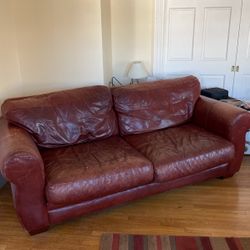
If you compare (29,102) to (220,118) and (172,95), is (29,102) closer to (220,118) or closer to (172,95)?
(172,95)

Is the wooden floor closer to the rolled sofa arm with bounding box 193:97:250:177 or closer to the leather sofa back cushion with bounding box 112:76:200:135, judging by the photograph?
the rolled sofa arm with bounding box 193:97:250:177

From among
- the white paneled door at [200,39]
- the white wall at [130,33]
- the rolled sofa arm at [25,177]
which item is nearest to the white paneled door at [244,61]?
the white paneled door at [200,39]

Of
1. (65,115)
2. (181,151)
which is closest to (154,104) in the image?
(181,151)

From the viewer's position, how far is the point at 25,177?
1729 millimetres

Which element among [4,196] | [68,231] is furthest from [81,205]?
[4,196]

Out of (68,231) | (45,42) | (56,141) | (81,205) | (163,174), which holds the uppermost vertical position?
(45,42)

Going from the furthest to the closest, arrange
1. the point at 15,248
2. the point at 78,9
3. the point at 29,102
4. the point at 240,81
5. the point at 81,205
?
the point at 240,81
the point at 78,9
the point at 29,102
the point at 81,205
the point at 15,248

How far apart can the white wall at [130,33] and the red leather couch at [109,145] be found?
84 centimetres

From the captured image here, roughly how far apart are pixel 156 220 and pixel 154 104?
42.6 inches

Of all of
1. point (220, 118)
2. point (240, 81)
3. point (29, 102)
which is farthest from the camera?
point (240, 81)

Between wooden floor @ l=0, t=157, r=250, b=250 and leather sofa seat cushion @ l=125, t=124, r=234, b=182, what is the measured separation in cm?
27

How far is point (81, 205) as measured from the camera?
1961 millimetres

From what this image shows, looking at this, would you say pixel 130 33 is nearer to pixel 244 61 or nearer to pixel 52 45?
pixel 52 45

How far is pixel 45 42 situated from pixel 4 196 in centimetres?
153
